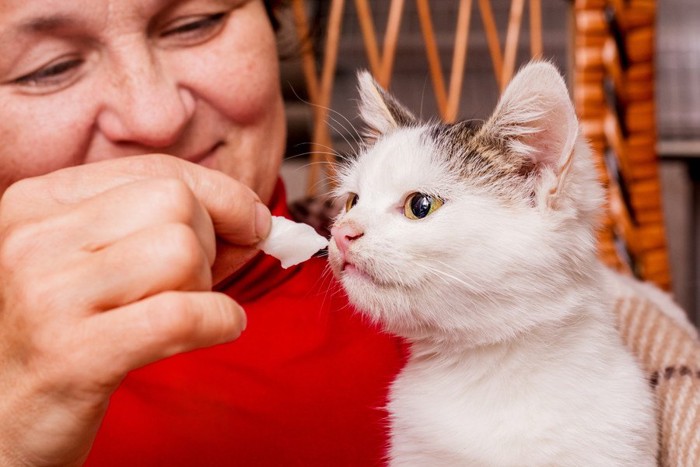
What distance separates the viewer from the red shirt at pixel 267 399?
2.68 feet

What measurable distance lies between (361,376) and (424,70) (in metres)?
1.31

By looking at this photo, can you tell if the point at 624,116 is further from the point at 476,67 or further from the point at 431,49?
the point at 476,67

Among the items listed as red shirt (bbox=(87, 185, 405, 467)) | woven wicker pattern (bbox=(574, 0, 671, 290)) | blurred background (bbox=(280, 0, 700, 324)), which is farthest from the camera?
blurred background (bbox=(280, 0, 700, 324))

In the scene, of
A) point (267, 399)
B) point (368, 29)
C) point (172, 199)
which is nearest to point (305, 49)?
point (368, 29)

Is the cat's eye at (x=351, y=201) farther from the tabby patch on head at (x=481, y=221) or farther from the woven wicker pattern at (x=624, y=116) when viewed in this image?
the woven wicker pattern at (x=624, y=116)

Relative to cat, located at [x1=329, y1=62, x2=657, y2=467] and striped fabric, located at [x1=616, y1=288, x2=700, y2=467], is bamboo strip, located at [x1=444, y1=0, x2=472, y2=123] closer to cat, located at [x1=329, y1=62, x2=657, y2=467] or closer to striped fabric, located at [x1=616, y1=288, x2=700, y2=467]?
striped fabric, located at [x1=616, y1=288, x2=700, y2=467]

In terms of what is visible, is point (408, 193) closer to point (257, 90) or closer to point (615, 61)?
point (257, 90)

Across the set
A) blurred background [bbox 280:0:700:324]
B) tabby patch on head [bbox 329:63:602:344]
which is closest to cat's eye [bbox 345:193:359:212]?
tabby patch on head [bbox 329:63:602:344]

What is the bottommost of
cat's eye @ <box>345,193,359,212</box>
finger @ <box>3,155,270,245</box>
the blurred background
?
the blurred background

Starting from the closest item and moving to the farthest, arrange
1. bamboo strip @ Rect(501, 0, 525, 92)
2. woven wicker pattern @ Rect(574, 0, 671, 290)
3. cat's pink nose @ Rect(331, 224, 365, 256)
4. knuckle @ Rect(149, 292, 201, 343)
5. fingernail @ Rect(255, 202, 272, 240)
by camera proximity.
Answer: knuckle @ Rect(149, 292, 201, 343) < fingernail @ Rect(255, 202, 272, 240) < cat's pink nose @ Rect(331, 224, 365, 256) < woven wicker pattern @ Rect(574, 0, 671, 290) < bamboo strip @ Rect(501, 0, 525, 92)

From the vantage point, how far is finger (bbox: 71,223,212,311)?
0.46m

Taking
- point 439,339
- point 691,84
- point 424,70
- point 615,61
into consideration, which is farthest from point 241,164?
point 691,84

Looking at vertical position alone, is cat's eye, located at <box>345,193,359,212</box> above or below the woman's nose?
below

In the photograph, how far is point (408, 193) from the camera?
73 cm
